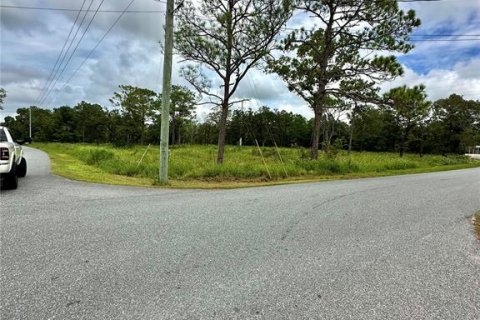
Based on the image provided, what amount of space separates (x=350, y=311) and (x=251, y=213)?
10.6ft

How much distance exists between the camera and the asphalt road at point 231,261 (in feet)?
8.04

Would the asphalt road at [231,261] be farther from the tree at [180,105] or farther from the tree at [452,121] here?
the tree at [452,121]

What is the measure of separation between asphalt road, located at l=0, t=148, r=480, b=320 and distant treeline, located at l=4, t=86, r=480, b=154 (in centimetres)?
1421

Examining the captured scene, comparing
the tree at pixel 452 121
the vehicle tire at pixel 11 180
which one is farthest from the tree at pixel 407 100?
the tree at pixel 452 121

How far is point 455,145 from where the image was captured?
170 feet

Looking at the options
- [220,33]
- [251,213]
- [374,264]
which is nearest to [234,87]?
[220,33]

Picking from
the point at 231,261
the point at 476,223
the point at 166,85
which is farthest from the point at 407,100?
the point at 231,261

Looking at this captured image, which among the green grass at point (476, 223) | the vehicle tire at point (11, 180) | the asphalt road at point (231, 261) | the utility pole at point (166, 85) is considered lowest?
the asphalt road at point (231, 261)

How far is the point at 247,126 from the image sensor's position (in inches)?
1357

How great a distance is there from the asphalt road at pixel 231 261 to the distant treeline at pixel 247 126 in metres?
14.2

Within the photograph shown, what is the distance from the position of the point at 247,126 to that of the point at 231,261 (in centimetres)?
3156

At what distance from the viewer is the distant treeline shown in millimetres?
43500

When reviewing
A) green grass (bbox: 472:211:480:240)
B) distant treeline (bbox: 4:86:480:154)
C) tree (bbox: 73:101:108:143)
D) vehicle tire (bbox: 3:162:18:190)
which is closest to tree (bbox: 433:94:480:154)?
distant treeline (bbox: 4:86:480:154)

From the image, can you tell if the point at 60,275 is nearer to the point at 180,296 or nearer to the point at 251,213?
the point at 180,296
